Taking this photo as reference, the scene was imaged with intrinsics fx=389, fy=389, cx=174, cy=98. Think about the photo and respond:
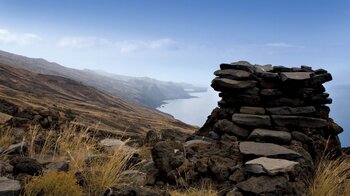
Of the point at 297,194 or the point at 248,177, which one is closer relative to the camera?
the point at 297,194

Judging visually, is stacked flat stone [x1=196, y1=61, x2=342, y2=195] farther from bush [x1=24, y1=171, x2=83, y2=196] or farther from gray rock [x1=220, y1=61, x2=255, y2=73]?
bush [x1=24, y1=171, x2=83, y2=196]

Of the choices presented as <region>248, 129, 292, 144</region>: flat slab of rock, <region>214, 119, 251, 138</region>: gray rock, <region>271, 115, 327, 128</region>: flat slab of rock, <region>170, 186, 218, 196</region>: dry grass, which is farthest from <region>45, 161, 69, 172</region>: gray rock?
<region>271, 115, 327, 128</region>: flat slab of rock

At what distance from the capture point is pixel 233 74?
1396cm

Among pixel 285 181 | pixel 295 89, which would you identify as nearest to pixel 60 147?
pixel 285 181

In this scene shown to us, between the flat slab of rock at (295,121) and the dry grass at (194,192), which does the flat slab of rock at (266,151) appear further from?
the dry grass at (194,192)

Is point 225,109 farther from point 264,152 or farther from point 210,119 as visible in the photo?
point 264,152

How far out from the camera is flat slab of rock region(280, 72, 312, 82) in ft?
41.9

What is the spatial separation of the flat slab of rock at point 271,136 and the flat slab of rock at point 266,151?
0.70 meters

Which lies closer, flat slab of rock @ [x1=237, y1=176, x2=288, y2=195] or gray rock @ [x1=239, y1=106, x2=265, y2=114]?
flat slab of rock @ [x1=237, y1=176, x2=288, y2=195]

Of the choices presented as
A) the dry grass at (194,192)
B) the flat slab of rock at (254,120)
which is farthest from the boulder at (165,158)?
the flat slab of rock at (254,120)

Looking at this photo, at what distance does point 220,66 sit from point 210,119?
6.89 ft

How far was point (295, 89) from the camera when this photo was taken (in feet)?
43.3

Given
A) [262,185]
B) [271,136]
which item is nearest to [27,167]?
[262,185]

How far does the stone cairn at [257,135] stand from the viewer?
9.00 meters
